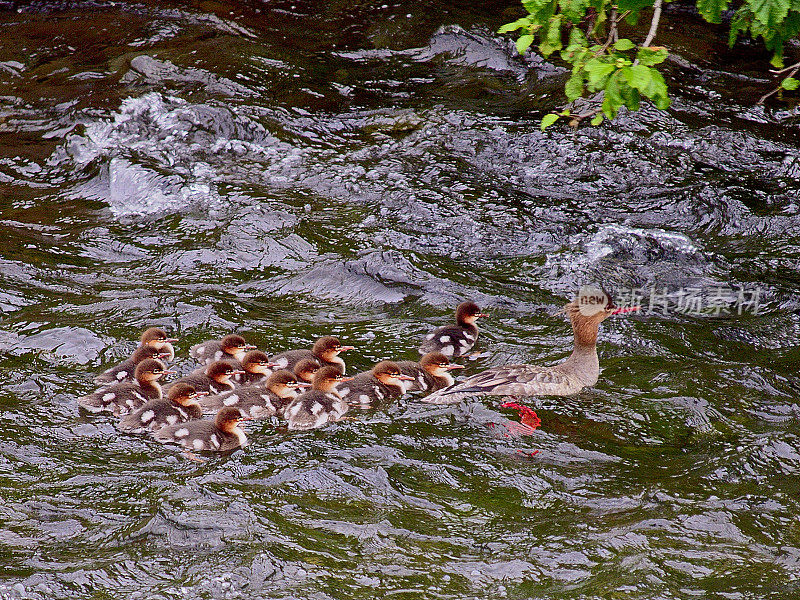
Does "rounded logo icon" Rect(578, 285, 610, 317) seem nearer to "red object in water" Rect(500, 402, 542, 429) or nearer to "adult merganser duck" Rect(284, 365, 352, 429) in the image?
"red object in water" Rect(500, 402, 542, 429)

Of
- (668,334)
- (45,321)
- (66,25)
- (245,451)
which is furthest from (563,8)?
(66,25)

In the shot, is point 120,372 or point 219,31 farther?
point 219,31

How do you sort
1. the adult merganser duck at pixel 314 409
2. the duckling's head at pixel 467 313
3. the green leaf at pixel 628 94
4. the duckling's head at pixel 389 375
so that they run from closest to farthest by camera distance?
the green leaf at pixel 628 94 → the adult merganser duck at pixel 314 409 → the duckling's head at pixel 389 375 → the duckling's head at pixel 467 313

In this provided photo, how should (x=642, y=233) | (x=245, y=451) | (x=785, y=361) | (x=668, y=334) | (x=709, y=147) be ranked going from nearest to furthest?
(x=245, y=451)
(x=785, y=361)
(x=668, y=334)
(x=642, y=233)
(x=709, y=147)

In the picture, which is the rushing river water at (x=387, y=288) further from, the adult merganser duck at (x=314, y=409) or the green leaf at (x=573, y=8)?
the green leaf at (x=573, y=8)

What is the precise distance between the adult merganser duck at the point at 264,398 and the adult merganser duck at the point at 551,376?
1025 mm

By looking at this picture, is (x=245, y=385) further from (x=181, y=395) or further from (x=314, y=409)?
(x=314, y=409)

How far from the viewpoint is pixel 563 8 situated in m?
6.09

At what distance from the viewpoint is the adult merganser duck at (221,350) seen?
711 centimetres

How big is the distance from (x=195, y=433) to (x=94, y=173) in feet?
17.1

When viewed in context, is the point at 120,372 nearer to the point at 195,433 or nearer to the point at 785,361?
the point at 195,433

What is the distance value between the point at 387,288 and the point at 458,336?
3.65ft

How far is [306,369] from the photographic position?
683 cm

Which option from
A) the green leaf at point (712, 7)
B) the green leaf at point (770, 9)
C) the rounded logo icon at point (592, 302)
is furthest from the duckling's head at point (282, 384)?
the green leaf at point (770, 9)
